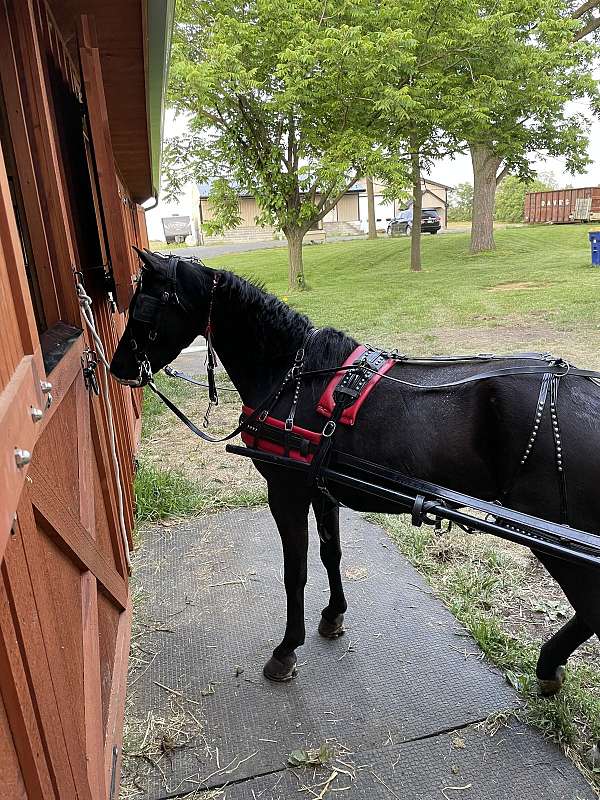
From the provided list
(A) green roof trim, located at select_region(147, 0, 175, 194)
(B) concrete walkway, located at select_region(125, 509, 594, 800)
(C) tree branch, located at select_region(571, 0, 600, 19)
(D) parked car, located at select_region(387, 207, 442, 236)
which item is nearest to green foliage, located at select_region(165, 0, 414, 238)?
(C) tree branch, located at select_region(571, 0, 600, 19)

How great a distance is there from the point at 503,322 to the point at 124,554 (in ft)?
28.2

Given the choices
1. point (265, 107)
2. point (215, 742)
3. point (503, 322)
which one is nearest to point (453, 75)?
point (265, 107)

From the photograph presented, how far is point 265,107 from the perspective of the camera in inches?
544

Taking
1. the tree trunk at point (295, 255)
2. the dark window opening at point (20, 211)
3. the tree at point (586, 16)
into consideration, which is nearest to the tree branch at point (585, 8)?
the tree at point (586, 16)

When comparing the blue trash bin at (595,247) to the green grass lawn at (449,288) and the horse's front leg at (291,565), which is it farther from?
the horse's front leg at (291,565)

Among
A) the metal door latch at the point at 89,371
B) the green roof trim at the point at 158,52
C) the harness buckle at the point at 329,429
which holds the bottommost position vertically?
the harness buckle at the point at 329,429

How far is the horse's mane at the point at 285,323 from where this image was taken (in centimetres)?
237

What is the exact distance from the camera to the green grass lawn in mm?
9750

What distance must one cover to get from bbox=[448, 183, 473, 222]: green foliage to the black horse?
44637mm

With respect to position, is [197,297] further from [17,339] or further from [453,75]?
[453,75]

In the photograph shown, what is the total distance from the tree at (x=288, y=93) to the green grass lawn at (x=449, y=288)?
9.24 ft

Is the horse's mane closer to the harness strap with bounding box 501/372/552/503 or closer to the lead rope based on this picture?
the lead rope

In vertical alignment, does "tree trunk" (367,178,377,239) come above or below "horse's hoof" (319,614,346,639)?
above

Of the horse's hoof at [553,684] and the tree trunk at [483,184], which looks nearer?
the horse's hoof at [553,684]
